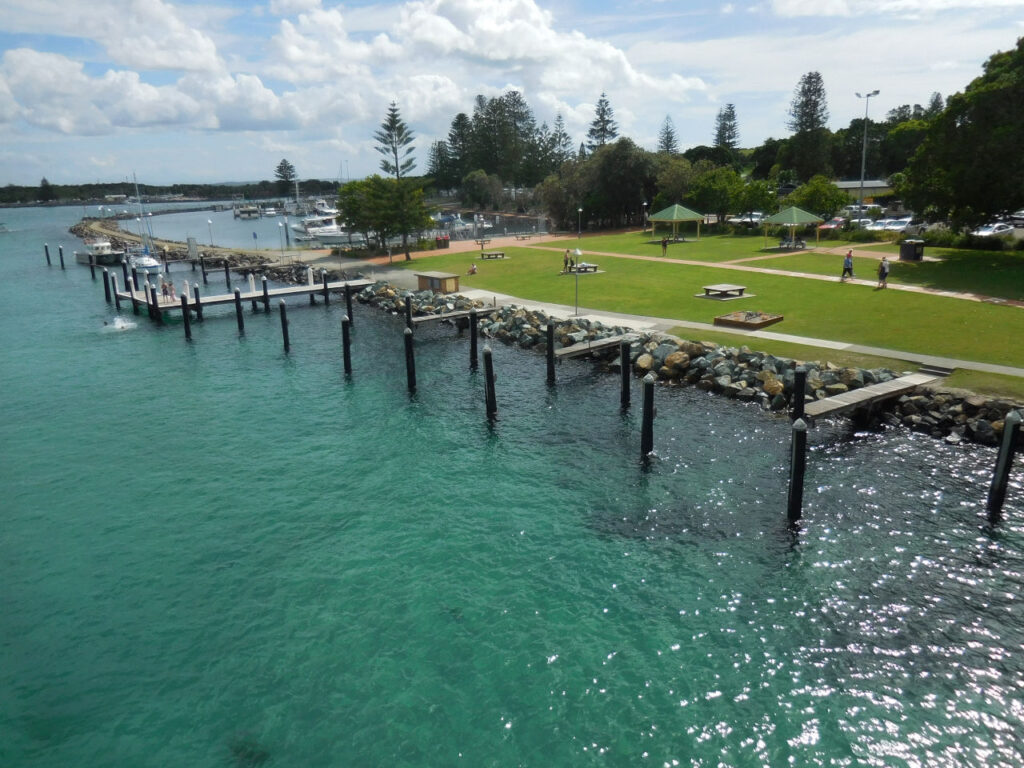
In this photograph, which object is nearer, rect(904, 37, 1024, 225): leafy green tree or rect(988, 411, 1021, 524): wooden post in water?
rect(988, 411, 1021, 524): wooden post in water

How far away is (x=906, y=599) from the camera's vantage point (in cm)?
1381

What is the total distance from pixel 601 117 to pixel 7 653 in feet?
409

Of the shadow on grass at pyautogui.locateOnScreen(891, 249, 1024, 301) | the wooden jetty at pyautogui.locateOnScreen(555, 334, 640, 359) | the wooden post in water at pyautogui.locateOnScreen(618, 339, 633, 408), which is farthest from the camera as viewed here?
the shadow on grass at pyautogui.locateOnScreen(891, 249, 1024, 301)

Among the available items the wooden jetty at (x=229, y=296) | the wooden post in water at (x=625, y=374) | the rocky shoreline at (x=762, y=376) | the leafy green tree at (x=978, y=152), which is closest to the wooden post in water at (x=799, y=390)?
the rocky shoreline at (x=762, y=376)

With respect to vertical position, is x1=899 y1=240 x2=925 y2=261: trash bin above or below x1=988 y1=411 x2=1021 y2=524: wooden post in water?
above

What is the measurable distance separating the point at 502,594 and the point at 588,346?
1552 centimetres

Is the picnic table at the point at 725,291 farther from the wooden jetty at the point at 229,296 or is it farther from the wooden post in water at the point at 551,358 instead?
the wooden jetty at the point at 229,296

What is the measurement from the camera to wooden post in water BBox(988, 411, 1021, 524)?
1573 cm

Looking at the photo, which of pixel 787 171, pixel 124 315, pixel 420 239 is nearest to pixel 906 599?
pixel 124 315

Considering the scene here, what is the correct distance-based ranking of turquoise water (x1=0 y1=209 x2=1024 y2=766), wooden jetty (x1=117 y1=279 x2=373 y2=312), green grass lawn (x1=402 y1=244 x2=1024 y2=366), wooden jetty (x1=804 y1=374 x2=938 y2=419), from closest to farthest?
1. turquoise water (x1=0 y1=209 x2=1024 y2=766)
2. wooden jetty (x1=804 y1=374 x2=938 y2=419)
3. green grass lawn (x1=402 y1=244 x2=1024 y2=366)
4. wooden jetty (x1=117 y1=279 x2=373 y2=312)

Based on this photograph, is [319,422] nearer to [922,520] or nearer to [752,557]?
[752,557]

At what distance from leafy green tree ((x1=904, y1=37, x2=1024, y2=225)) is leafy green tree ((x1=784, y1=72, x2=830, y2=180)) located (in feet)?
218

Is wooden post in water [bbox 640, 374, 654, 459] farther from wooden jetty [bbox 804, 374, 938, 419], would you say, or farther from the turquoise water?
wooden jetty [bbox 804, 374, 938, 419]

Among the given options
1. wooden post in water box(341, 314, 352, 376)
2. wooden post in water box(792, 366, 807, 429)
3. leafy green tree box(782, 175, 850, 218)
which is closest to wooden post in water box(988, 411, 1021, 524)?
wooden post in water box(792, 366, 807, 429)
